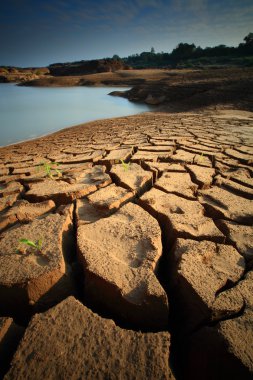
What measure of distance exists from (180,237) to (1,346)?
86 centimetres

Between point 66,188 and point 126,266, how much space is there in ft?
3.13

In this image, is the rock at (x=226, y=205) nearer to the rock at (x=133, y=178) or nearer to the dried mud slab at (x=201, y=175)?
the dried mud slab at (x=201, y=175)

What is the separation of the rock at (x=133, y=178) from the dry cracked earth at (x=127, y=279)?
0.5 inches

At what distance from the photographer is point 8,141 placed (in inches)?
225

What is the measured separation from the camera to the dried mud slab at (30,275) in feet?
2.87

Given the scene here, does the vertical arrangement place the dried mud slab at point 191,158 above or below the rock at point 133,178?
below

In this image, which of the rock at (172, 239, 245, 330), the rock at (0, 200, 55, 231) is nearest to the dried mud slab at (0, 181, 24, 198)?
the rock at (0, 200, 55, 231)

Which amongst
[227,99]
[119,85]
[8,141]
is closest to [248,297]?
[8,141]

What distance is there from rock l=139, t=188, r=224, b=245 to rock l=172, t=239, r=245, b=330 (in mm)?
72

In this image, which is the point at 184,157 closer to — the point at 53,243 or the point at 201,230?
the point at 201,230

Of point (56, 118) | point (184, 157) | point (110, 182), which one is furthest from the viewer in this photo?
point (56, 118)

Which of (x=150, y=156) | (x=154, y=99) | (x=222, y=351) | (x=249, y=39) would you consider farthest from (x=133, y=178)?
(x=249, y=39)

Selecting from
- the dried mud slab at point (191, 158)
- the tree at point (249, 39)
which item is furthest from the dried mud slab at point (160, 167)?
the tree at point (249, 39)

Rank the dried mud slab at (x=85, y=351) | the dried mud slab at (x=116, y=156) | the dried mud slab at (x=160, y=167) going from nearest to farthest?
the dried mud slab at (x=85, y=351)
the dried mud slab at (x=160, y=167)
the dried mud slab at (x=116, y=156)
